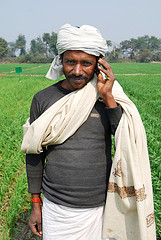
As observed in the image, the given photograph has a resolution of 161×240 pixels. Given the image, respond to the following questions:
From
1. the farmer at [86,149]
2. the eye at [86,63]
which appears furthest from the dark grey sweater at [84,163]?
the eye at [86,63]

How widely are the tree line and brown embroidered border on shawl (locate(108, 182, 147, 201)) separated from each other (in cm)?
7319

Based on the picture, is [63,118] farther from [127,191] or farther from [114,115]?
[127,191]

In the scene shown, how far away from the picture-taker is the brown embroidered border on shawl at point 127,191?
47.9 inches

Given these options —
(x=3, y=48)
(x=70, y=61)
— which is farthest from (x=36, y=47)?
(x=70, y=61)

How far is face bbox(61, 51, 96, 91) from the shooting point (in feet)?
4.23

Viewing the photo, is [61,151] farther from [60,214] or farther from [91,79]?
[91,79]

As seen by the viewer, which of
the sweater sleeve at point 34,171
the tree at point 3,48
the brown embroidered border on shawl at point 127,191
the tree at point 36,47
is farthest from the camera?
the tree at point 36,47

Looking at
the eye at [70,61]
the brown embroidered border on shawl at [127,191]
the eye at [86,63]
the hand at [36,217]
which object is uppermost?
the eye at [70,61]

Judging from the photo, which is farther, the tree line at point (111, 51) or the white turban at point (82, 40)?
the tree line at point (111, 51)

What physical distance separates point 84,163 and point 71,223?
37 centimetres

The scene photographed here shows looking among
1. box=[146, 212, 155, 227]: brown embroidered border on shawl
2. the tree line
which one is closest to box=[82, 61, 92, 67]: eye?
box=[146, 212, 155, 227]: brown embroidered border on shawl

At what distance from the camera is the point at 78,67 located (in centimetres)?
128

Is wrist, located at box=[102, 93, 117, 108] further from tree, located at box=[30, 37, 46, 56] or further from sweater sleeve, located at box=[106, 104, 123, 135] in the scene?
tree, located at box=[30, 37, 46, 56]

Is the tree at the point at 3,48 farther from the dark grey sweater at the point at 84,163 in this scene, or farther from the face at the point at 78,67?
the dark grey sweater at the point at 84,163
